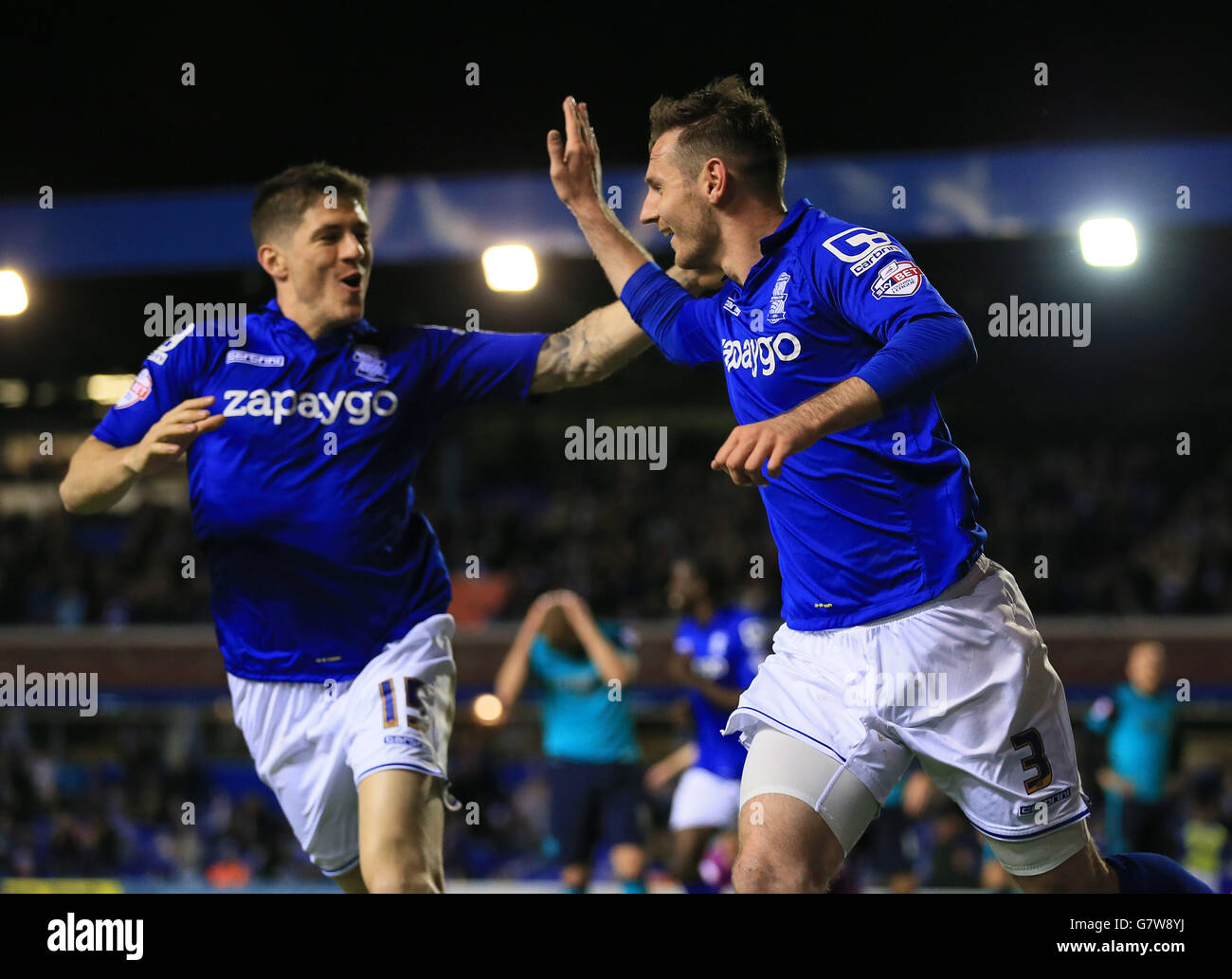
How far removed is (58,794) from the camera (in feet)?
47.7

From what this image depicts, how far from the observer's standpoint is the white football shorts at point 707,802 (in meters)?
7.51

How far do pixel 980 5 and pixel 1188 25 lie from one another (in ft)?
3.44

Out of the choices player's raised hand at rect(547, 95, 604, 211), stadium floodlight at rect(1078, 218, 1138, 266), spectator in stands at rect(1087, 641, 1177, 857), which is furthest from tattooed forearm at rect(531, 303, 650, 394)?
spectator in stands at rect(1087, 641, 1177, 857)

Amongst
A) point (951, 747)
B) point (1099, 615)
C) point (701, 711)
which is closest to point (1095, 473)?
point (1099, 615)

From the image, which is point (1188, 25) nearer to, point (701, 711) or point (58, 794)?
point (701, 711)

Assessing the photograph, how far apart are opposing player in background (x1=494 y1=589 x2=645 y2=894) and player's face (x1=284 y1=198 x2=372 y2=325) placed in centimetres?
387

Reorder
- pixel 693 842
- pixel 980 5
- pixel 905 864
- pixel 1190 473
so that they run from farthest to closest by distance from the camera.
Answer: pixel 1190 473 → pixel 905 864 → pixel 693 842 → pixel 980 5

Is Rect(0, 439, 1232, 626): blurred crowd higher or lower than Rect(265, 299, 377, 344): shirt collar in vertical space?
lower

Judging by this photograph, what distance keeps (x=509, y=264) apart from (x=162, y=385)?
330cm

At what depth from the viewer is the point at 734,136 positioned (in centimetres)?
355

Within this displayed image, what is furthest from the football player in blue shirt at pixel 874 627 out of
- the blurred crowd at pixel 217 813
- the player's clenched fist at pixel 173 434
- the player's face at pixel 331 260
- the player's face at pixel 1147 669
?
the blurred crowd at pixel 217 813

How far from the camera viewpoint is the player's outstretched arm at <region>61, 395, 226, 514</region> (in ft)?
11.7

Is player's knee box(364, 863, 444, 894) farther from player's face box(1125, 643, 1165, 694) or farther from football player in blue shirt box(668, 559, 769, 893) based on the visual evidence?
player's face box(1125, 643, 1165, 694)

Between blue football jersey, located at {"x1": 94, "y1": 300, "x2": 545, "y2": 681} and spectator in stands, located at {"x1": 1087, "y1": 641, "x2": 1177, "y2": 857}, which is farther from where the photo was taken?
spectator in stands, located at {"x1": 1087, "y1": 641, "x2": 1177, "y2": 857}
